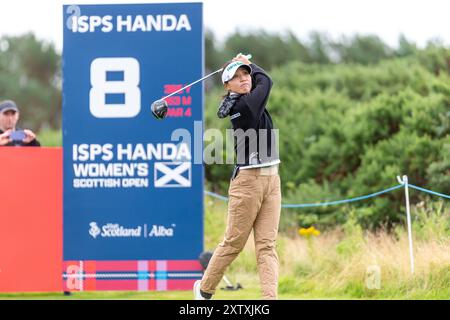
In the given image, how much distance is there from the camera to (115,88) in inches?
394

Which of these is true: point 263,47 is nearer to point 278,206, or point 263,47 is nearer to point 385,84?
point 385,84

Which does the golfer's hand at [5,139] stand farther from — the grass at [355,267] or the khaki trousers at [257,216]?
the khaki trousers at [257,216]

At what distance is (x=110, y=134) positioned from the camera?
1004 centimetres

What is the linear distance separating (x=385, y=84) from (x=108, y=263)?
15.4m

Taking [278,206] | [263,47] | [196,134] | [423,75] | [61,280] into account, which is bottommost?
[61,280]

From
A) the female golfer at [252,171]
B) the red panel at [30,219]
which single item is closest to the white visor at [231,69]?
the female golfer at [252,171]

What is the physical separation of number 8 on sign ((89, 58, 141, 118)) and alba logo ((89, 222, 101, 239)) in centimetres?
108

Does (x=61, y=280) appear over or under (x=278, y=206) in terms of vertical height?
under

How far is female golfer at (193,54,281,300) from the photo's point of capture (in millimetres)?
8055

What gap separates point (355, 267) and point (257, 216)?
2.96 m

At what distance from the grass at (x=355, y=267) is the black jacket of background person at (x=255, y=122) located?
257 cm

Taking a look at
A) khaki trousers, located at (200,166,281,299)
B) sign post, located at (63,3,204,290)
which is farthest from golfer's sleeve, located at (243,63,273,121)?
sign post, located at (63,3,204,290)

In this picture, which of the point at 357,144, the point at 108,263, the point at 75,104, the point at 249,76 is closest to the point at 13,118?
the point at 75,104

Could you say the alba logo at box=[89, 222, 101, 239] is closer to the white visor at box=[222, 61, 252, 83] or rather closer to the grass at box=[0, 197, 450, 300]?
the grass at box=[0, 197, 450, 300]
